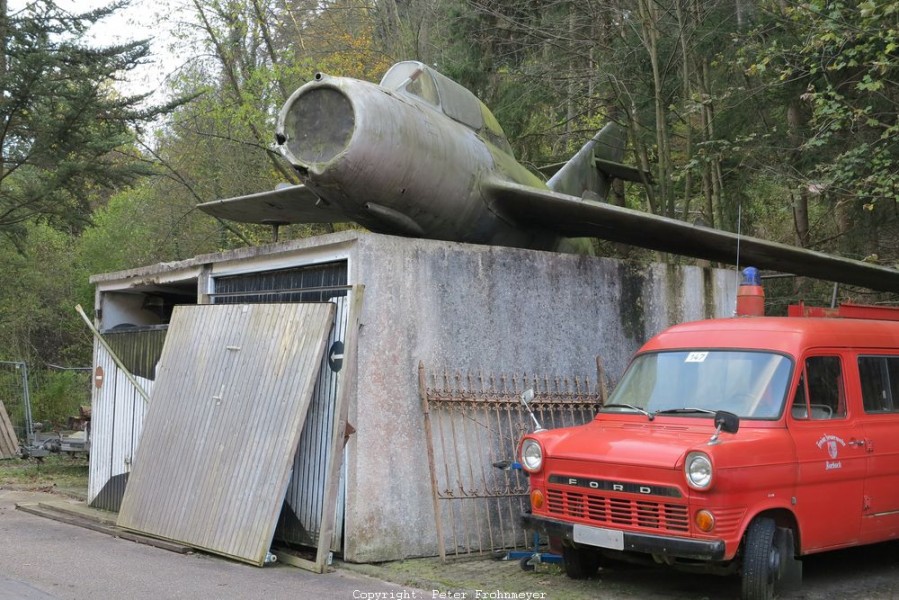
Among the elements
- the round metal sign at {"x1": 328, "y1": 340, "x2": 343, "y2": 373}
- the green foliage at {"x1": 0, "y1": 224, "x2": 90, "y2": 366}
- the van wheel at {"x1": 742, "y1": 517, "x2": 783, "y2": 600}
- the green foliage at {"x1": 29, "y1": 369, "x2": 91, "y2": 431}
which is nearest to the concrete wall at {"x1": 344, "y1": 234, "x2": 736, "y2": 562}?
the round metal sign at {"x1": 328, "y1": 340, "x2": 343, "y2": 373}

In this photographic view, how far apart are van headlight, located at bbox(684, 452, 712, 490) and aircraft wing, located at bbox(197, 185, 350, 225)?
5.50 meters

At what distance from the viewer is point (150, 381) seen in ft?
35.0

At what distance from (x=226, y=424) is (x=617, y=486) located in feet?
12.7

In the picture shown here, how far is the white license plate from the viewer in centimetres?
624

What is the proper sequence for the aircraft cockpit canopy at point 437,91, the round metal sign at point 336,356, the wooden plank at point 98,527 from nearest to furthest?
the round metal sign at point 336,356, the wooden plank at point 98,527, the aircraft cockpit canopy at point 437,91

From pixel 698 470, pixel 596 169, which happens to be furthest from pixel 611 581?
pixel 596 169

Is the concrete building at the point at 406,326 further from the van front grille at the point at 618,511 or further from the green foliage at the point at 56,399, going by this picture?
the green foliage at the point at 56,399

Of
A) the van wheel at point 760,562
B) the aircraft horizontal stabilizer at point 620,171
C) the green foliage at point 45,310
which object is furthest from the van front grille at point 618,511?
the green foliage at point 45,310

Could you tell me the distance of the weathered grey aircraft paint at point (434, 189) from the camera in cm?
809

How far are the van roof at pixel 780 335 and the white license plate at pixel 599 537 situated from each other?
1.89 m

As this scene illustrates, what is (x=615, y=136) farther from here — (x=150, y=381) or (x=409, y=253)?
(x=150, y=381)

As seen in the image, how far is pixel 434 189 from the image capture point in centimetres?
889

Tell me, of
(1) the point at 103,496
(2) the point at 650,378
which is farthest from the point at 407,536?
(1) the point at 103,496

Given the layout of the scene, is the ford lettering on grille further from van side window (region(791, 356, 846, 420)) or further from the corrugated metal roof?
the corrugated metal roof
